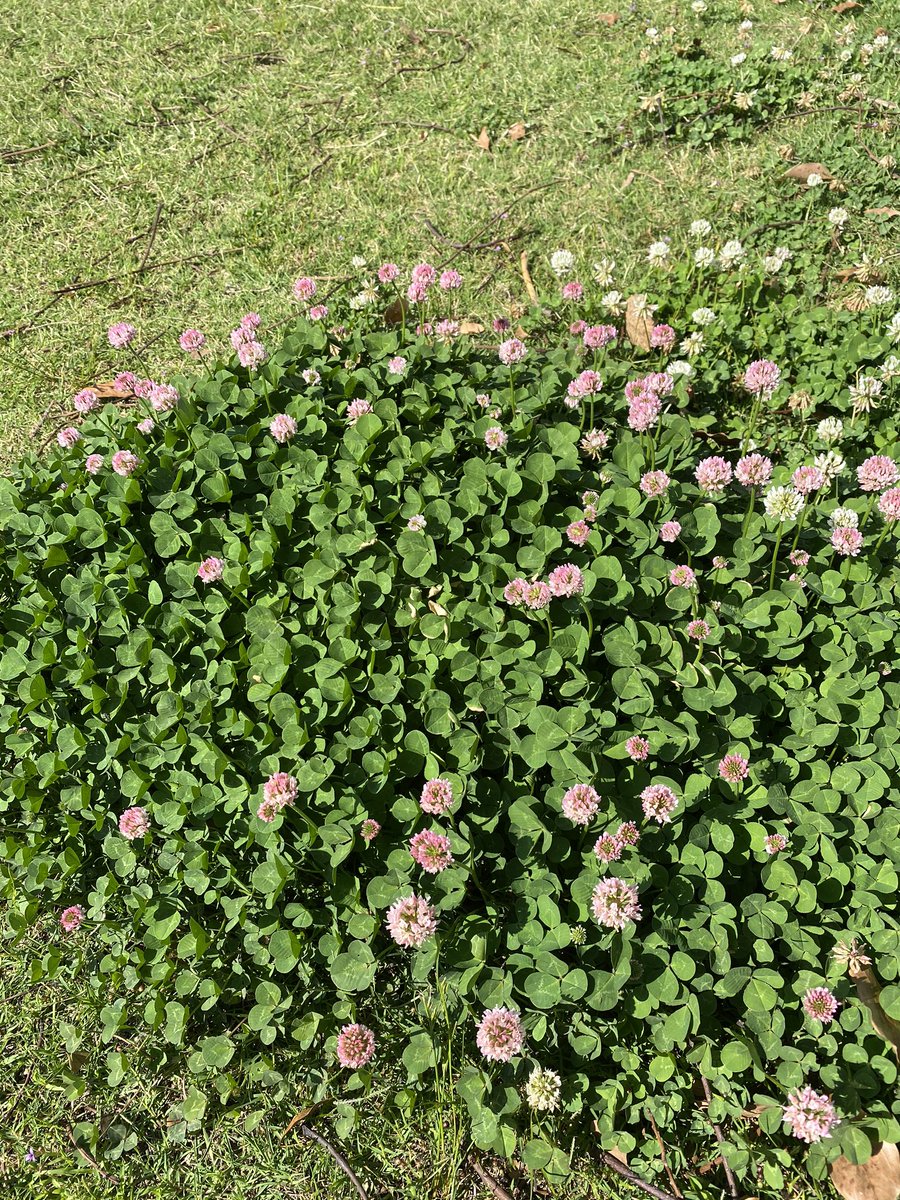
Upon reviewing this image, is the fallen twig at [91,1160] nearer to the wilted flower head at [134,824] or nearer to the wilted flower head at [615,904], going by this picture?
the wilted flower head at [134,824]

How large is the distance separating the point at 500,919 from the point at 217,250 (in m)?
4.14

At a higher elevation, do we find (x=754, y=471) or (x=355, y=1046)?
(x=754, y=471)

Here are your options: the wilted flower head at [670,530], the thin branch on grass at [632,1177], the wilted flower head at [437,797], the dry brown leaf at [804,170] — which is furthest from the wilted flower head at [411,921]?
the dry brown leaf at [804,170]

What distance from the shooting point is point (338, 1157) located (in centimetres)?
258

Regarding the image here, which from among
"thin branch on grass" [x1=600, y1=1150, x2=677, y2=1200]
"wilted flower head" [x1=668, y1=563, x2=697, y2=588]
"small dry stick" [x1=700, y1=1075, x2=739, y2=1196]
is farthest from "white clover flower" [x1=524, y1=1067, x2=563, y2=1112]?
"wilted flower head" [x1=668, y1=563, x2=697, y2=588]

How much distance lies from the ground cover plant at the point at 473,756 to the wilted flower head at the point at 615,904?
13mm

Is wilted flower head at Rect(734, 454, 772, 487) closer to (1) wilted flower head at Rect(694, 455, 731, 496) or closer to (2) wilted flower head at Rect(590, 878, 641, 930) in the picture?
(1) wilted flower head at Rect(694, 455, 731, 496)

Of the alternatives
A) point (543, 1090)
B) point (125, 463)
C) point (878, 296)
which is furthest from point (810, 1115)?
point (878, 296)

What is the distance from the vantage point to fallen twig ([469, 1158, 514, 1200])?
2.49 m

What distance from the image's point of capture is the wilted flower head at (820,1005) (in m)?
2.43

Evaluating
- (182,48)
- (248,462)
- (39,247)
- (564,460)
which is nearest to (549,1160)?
(564,460)

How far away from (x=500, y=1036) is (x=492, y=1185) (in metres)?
0.49

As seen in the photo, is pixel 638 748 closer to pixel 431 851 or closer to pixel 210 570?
pixel 431 851

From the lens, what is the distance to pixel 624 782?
269 centimetres
